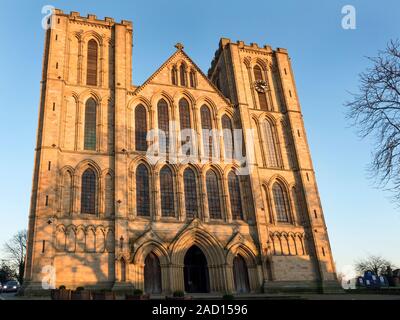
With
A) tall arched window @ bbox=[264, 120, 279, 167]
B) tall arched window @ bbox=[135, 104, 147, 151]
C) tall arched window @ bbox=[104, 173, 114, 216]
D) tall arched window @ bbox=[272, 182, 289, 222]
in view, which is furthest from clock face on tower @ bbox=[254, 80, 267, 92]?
tall arched window @ bbox=[104, 173, 114, 216]

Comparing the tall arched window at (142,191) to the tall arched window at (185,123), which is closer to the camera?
the tall arched window at (142,191)

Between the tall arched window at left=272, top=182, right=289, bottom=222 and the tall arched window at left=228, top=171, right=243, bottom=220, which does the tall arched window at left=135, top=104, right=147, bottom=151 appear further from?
the tall arched window at left=272, top=182, right=289, bottom=222

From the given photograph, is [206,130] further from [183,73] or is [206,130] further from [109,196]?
[109,196]

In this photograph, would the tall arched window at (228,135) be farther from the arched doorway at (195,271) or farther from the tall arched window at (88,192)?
the tall arched window at (88,192)

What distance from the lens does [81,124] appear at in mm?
27781

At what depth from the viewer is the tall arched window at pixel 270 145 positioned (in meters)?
31.8

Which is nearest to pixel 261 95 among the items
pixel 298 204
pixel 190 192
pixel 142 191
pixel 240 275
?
pixel 298 204

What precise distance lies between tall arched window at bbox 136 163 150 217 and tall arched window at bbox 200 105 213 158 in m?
5.52

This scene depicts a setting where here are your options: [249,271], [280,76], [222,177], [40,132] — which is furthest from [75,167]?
[280,76]

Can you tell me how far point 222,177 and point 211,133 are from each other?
14.1 feet

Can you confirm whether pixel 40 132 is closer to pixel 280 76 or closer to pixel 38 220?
pixel 38 220

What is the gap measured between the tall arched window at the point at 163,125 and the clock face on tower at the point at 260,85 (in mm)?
9725

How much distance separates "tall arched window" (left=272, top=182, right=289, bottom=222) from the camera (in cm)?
2966

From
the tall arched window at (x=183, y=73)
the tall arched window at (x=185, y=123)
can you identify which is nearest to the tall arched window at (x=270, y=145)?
the tall arched window at (x=185, y=123)
